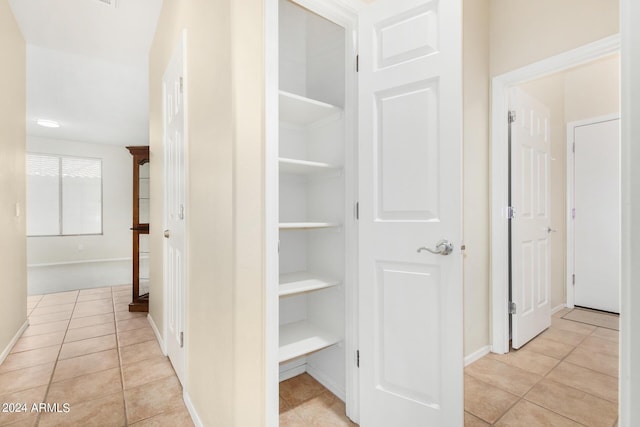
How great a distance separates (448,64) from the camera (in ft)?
4.29

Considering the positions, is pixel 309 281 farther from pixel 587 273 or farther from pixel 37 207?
pixel 37 207

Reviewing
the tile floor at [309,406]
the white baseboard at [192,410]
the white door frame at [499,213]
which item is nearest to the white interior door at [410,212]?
the tile floor at [309,406]

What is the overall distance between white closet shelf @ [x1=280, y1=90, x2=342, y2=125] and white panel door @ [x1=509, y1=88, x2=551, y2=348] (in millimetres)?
1621

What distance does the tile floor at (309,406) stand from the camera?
1659 mm

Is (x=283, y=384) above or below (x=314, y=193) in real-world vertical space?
below

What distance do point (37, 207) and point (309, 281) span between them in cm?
709

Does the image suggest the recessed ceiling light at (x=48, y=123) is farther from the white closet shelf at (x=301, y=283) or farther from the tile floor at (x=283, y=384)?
the white closet shelf at (x=301, y=283)

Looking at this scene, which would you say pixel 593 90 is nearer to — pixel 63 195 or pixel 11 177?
pixel 11 177

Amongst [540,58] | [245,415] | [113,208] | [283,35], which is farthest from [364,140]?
[113,208]

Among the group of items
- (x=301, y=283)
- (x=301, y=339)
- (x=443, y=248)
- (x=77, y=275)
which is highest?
(x=443, y=248)

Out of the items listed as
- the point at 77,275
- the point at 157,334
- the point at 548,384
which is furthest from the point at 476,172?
the point at 77,275

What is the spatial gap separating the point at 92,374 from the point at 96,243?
19.0 feet

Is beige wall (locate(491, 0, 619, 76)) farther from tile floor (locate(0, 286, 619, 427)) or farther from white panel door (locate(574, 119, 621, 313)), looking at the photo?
tile floor (locate(0, 286, 619, 427))

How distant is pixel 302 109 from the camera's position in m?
1.83
